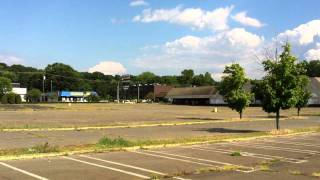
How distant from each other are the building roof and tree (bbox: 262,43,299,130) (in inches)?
3864

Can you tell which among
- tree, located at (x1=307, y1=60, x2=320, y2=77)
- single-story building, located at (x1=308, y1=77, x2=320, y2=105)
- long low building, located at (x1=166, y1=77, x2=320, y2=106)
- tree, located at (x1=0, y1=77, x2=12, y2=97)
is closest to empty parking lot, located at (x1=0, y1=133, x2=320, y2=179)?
single-story building, located at (x1=308, y1=77, x2=320, y2=105)

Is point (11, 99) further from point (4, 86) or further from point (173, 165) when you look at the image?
point (173, 165)

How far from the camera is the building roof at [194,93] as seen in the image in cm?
13238

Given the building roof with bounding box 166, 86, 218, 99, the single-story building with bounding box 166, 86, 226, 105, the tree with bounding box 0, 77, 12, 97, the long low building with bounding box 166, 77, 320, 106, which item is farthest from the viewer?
the tree with bounding box 0, 77, 12, 97

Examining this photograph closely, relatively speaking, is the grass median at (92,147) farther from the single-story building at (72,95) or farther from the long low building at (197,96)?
the single-story building at (72,95)

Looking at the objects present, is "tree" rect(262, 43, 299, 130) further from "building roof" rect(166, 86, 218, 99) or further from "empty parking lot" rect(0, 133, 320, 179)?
"building roof" rect(166, 86, 218, 99)

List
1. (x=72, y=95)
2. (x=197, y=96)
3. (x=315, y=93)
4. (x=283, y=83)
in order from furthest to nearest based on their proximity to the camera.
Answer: (x=72, y=95)
(x=197, y=96)
(x=315, y=93)
(x=283, y=83)

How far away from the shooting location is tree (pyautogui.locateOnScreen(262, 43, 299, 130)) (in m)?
29.3

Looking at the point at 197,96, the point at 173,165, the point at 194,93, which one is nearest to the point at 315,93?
the point at 197,96

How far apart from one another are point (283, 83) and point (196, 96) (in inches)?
4261

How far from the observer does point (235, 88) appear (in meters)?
45.2

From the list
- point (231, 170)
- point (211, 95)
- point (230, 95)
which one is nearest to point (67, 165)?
point (231, 170)

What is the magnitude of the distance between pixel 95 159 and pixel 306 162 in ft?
20.4

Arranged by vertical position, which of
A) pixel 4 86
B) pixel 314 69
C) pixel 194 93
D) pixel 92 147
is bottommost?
pixel 92 147
